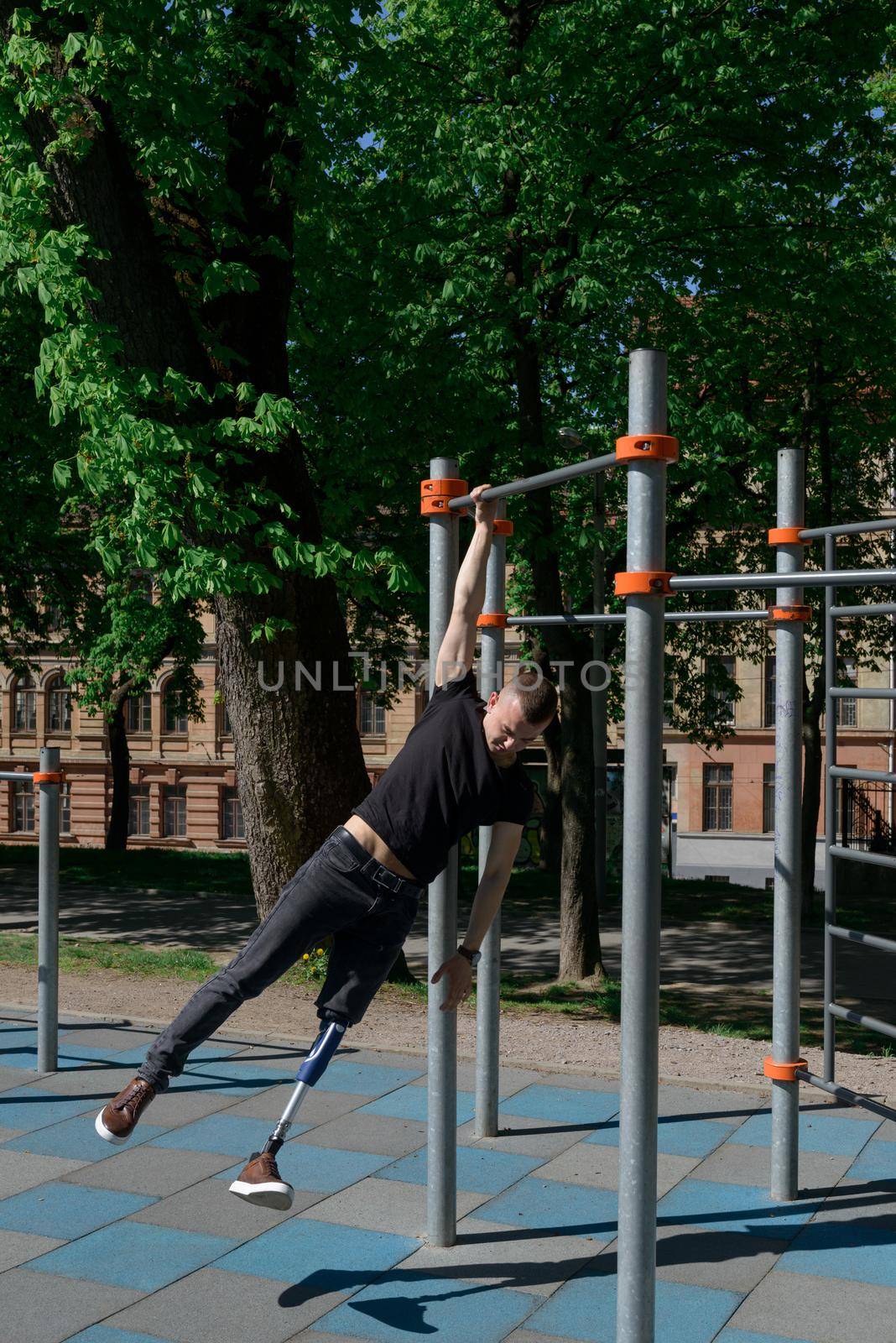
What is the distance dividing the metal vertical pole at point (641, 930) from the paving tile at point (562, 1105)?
8.71 ft

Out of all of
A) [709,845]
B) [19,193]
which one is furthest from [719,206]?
[709,845]

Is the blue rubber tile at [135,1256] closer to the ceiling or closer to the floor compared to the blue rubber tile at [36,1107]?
closer to the ceiling

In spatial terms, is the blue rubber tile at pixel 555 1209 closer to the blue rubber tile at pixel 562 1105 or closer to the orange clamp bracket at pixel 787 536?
the blue rubber tile at pixel 562 1105

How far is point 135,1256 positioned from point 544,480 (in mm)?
2841

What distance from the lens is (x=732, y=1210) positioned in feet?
16.3

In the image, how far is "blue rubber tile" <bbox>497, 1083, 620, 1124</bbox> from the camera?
20.1ft

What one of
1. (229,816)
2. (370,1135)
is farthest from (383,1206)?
(229,816)

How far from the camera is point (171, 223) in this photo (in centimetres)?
1011

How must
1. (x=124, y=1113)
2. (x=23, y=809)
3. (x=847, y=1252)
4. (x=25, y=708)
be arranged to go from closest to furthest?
(x=124, y=1113) < (x=847, y=1252) < (x=25, y=708) < (x=23, y=809)

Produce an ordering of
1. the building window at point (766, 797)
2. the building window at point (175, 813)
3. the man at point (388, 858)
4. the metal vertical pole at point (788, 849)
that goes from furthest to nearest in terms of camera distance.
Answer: the building window at point (175, 813) → the building window at point (766, 797) → the metal vertical pole at point (788, 849) → the man at point (388, 858)

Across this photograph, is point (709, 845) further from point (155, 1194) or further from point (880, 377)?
point (155, 1194)

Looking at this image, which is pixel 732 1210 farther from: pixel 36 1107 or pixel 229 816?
pixel 229 816

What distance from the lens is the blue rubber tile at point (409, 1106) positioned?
19.9ft

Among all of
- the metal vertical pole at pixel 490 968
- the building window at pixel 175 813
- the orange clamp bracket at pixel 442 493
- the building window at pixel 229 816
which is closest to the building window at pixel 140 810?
the building window at pixel 175 813
